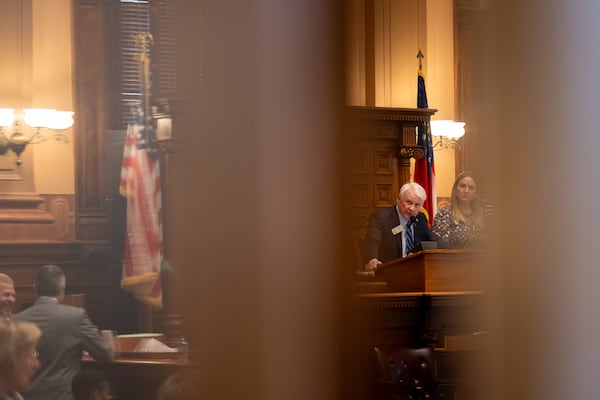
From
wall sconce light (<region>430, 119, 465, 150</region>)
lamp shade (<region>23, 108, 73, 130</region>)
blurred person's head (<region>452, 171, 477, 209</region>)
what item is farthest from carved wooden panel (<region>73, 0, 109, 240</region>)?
wall sconce light (<region>430, 119, 465, 150</region>)

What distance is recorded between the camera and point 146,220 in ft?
1.99

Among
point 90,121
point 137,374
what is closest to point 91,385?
point 137,374

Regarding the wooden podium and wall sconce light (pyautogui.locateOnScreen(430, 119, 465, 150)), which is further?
wall sconce light (pyautogui.locateOnScreen(430, 119, 465, 150))

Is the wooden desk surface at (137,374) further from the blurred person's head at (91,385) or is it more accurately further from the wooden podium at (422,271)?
the wooden podium at (422,271)

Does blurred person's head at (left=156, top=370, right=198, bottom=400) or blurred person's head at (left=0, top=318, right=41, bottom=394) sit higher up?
blurred person's head at (left=0, top=318, right=41, bottom=394)

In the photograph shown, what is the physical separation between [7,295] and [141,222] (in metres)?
0.10

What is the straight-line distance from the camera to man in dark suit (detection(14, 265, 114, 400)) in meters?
0.58

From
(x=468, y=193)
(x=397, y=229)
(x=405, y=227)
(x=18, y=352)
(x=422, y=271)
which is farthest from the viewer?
(x=405, y=227)

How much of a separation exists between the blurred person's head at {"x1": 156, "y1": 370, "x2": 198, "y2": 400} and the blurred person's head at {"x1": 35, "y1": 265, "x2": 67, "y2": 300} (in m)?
0.10

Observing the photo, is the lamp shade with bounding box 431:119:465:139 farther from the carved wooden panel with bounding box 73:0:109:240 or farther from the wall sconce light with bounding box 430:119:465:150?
the carved wooden panel with bounding box 73:0:109:240

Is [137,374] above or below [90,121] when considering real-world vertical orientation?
below

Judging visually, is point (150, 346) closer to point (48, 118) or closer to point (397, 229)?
point (48, 118)

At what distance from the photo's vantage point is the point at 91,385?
23.3 inches

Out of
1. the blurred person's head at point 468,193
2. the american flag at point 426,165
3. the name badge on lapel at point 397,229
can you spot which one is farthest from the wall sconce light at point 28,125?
the american flag at point 426,165
